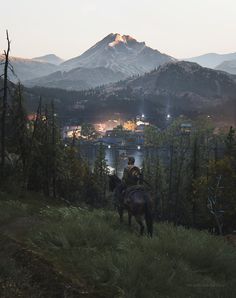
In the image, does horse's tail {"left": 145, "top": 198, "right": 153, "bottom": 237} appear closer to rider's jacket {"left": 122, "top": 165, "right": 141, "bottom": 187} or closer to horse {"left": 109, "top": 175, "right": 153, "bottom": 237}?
horse {"left": 109, "top": 175, "right": 153, "bottom": 237}

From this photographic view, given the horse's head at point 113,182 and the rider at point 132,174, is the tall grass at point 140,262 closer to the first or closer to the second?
the rider at point 132,174

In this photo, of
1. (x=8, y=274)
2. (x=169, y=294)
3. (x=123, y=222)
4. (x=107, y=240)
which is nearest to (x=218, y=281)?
(x=169, y=294)

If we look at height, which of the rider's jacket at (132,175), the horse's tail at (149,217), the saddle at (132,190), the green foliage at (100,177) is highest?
the rider's jacket at (132,175)

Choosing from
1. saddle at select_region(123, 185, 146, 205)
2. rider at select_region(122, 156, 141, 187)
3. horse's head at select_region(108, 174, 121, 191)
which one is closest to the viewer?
saddle at select_region(123, 185, 146, 205)

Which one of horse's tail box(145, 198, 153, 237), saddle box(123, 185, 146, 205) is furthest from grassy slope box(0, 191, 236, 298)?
saddle box(123, 185, 146, 205)

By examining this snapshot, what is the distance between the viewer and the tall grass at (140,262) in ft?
25.0

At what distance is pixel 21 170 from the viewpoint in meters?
42.6

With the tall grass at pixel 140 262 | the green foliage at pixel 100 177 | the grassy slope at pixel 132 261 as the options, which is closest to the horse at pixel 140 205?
the grassy slope at pixel 132 261

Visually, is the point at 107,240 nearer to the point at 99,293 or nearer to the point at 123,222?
the point at 99,293

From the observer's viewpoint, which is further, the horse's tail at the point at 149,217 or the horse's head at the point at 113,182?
the horse's head at the point at 113,182

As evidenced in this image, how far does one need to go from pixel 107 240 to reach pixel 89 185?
6881 centimetres

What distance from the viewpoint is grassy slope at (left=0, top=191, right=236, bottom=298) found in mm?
7575

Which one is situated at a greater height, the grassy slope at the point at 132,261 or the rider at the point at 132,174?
the rider at the point at 132,174

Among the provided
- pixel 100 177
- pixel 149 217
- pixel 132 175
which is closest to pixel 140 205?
pixel 149 217
